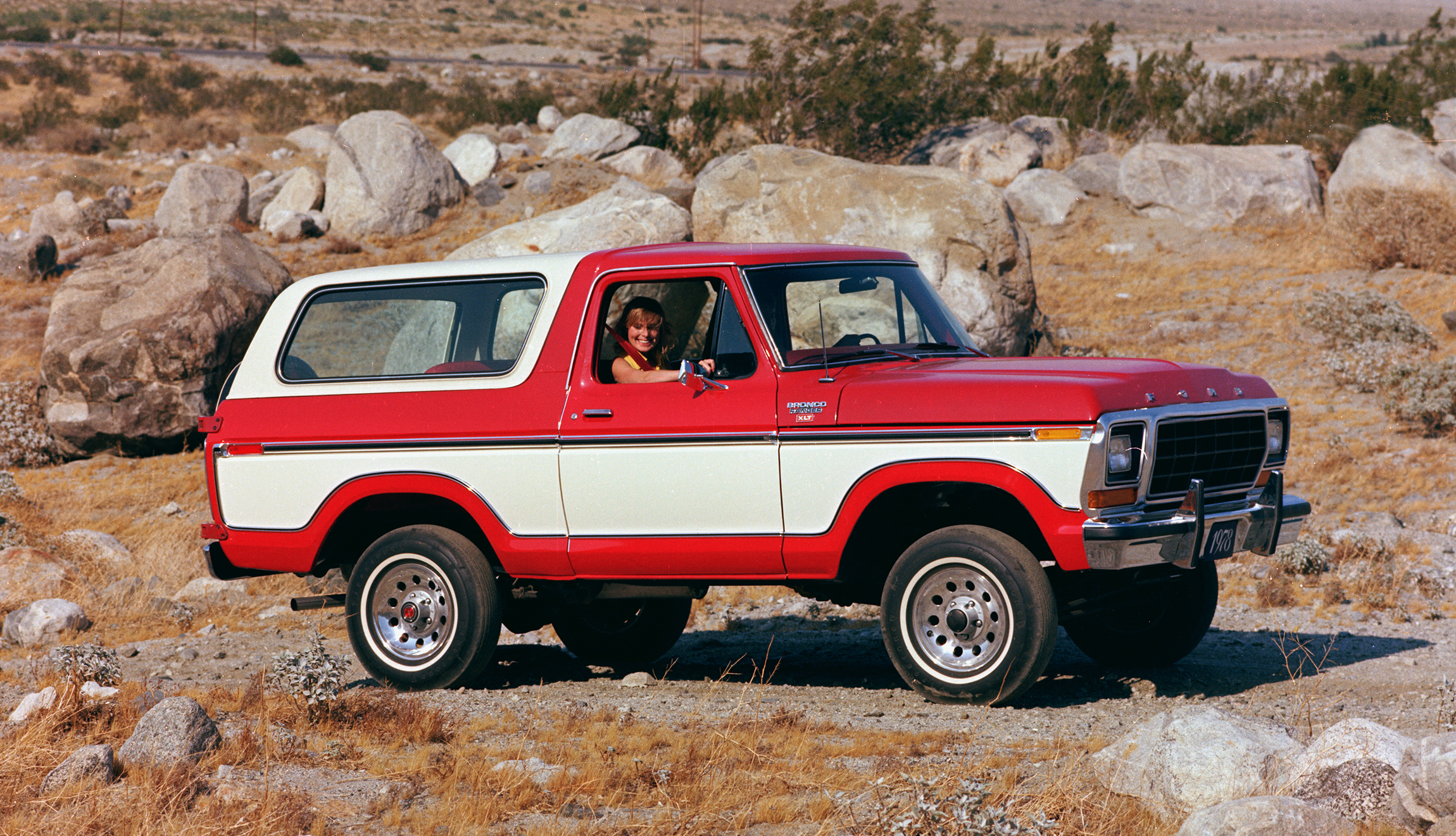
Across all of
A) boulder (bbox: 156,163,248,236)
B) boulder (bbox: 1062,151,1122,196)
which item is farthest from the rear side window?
boulder (bbox: 1062,151,1122,196)

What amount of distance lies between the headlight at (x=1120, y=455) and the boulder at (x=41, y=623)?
7.95 metres

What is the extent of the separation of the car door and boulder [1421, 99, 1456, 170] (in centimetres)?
2015

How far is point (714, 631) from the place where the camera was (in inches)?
379

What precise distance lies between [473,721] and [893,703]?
7.02 ft

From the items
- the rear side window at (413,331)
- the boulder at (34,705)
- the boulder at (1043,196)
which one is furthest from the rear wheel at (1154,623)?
the boulder at (1043,196)

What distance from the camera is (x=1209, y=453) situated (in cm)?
609

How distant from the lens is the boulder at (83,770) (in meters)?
5.07

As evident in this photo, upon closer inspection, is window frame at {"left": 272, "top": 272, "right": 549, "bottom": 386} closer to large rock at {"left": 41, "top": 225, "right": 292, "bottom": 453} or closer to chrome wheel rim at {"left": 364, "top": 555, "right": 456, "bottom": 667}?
chrome wheel rim at {"left": 364, "top": 555, "right": 456, "bottom": 667}

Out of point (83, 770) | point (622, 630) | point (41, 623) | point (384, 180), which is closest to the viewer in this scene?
point (83, 770)

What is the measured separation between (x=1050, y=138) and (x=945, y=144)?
2.15 m

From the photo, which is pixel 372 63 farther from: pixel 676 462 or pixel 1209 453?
pixel 1209 453

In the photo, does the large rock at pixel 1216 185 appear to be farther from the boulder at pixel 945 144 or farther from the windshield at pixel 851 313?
the windshield at pixel 851 313

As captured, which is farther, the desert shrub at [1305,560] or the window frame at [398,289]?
the desert shrub at [1305,560]

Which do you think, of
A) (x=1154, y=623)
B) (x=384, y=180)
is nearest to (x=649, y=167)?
(x=384, y=180)
